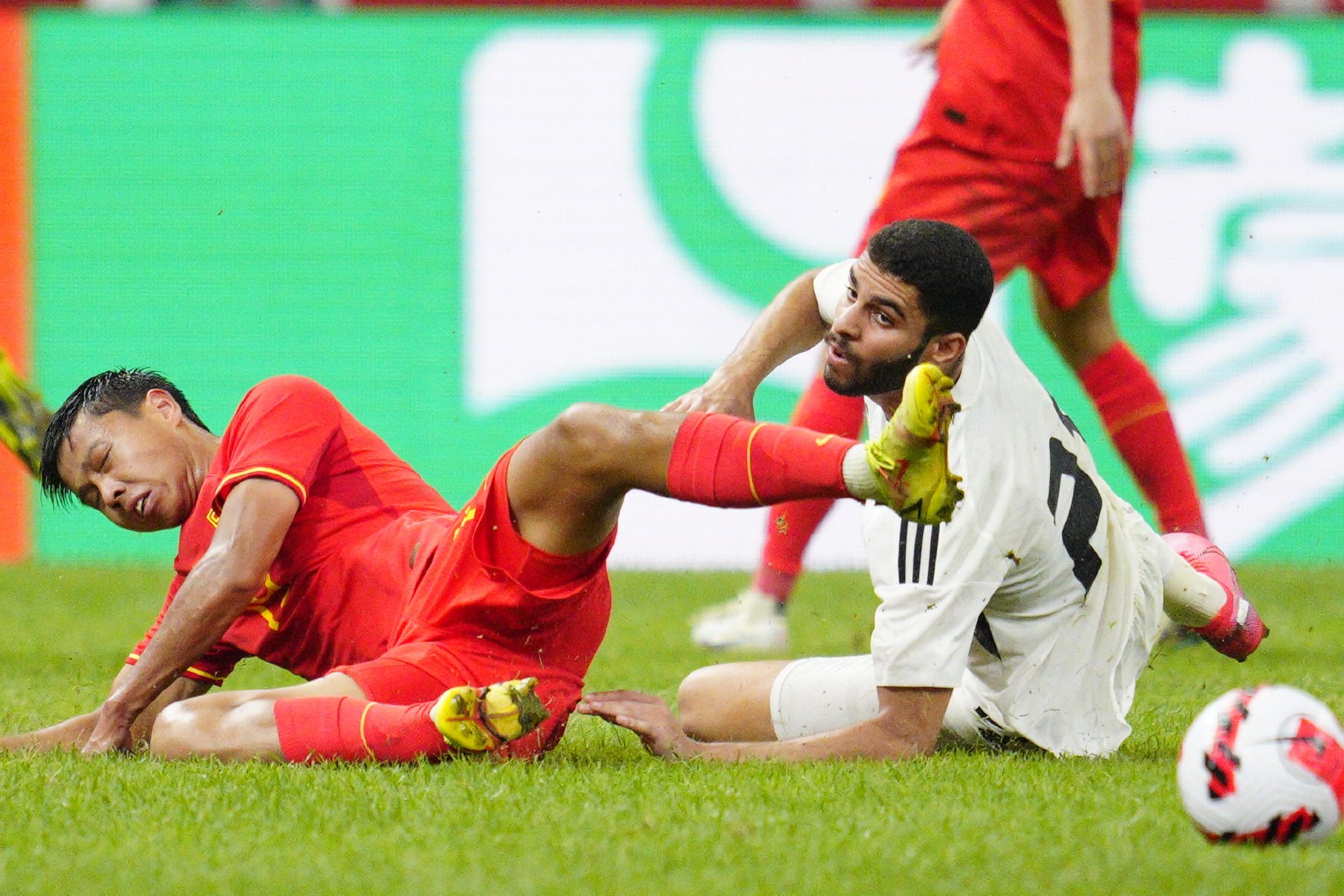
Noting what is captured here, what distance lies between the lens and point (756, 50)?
8.39 metres

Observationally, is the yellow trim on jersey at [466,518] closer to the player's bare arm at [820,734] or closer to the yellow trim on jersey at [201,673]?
the player's bare arm at [820,734]

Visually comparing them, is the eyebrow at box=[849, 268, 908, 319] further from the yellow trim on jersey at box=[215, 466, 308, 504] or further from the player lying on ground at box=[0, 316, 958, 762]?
the yellow trim on jersey at box=[215, 466, 308, 504]

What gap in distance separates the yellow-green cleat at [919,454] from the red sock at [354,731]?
1.05m

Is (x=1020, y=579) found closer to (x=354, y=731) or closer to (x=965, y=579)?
(x=965, y=579)

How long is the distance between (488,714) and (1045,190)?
9.03ft

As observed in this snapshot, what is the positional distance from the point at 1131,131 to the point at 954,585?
8.01ft

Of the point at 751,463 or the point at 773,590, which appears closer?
the point at 751,463

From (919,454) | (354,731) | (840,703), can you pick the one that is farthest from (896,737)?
(354,731)

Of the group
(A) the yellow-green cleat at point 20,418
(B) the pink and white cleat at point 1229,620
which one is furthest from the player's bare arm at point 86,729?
(B) the pink and white cleat at point 1229,620

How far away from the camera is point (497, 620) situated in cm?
356

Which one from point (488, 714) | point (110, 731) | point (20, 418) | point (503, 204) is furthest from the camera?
point (503, 204)

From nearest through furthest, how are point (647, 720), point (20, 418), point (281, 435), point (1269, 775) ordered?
point (1269, 775), point (647, 720), point (281, 435), point (20, 418)

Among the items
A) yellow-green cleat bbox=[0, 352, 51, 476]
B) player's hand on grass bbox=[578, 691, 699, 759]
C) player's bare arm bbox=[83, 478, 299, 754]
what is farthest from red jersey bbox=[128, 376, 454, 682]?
yellow-green cleat bbox=[0, 352, 51, 476]

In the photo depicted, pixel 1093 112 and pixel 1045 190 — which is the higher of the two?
pixel 1093 112
